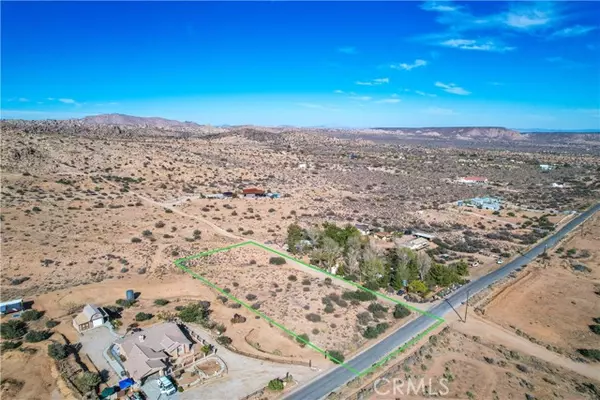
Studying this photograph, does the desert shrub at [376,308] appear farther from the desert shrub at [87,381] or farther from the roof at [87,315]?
the roof at [87,315]

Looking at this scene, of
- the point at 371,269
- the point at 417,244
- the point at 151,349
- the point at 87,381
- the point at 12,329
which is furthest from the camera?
the point at 417,244

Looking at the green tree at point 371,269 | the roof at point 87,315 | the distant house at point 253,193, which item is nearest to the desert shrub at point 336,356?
the green tree at point 371,269

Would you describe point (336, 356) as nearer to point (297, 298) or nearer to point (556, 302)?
point (297, 298)

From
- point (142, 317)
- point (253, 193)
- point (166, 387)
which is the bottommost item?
point (166, 387)

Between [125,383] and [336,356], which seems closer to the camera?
[125,383]

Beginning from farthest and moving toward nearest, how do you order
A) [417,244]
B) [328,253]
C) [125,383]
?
[417,244]
[328,253]
[125,383]

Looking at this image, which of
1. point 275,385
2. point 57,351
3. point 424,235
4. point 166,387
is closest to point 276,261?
point 275,385

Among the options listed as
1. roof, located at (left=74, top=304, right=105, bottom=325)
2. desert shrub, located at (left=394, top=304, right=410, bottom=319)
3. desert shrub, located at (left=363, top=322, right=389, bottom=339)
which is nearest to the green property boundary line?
desert shrub, located at (left=394, top=304, right=410, bottom=319)

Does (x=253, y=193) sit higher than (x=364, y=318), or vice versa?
(x=253, y=193)
